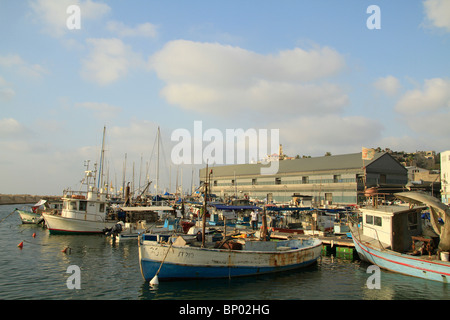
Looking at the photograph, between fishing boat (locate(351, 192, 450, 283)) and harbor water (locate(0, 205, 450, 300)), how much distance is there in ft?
2.51

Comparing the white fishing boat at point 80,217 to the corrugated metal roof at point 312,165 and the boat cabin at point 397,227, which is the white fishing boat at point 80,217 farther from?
the corrugated metal roof at point 312,165

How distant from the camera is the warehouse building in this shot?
218 feet

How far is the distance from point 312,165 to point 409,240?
5526 cm

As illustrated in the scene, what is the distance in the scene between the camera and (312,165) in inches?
2977

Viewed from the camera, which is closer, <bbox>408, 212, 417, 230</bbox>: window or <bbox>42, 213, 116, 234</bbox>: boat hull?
<bbox>408, 212, 417, 230</bbox>: window

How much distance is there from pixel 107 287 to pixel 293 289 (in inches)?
410

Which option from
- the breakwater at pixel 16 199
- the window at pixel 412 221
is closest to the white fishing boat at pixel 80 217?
the window at pixel 412 221

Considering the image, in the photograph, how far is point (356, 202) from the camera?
213ft

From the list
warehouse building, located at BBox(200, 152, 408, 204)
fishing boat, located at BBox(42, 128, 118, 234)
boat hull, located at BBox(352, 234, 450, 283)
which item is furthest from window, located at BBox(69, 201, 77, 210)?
boat hull, located at BBox(352, 234, 450, 283)

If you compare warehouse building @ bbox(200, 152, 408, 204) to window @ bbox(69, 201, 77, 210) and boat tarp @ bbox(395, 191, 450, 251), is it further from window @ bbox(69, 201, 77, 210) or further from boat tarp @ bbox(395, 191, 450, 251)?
boat tarp @ bbox(395, 191, 450, 251)
